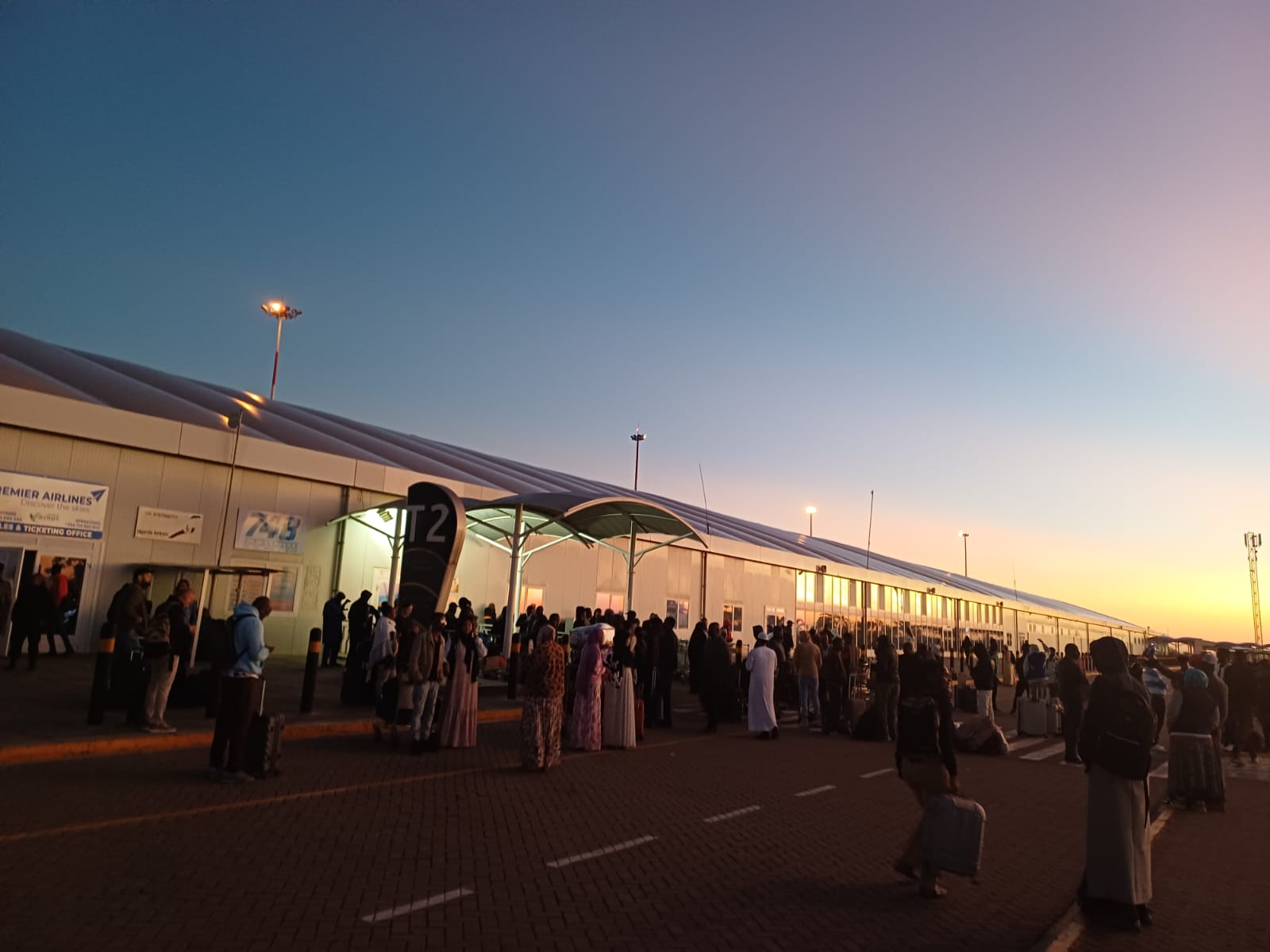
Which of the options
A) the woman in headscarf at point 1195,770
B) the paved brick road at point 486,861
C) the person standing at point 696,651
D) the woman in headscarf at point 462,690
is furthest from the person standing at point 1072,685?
the woman in headscarf at point 462,690

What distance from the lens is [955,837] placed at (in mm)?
6176

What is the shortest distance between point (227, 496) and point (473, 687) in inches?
434

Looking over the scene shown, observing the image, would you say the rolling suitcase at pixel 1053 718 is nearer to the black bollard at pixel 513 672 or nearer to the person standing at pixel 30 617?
the black bollard at pixel 513 672

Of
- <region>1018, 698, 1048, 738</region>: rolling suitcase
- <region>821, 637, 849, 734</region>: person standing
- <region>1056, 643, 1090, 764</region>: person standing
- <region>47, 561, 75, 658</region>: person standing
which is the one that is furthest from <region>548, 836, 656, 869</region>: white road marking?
<region>47, 561, 75, 658</region>: person standing

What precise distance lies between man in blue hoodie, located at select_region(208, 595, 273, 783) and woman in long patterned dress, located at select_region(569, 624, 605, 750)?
480 cm

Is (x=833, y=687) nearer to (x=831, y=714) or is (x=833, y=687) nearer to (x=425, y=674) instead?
(x=831, y=714)

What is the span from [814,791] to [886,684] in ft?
19.5

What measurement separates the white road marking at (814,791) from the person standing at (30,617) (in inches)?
526

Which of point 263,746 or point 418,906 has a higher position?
point 263,746

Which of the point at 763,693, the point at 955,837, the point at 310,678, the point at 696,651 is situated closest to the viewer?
the point at 955,837

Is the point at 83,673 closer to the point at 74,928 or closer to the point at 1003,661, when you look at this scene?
the point at 74,928

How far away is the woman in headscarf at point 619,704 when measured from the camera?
13.1m

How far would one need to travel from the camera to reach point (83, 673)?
51.1 ft

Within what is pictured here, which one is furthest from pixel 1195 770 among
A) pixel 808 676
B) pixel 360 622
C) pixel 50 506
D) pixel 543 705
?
pixel 50 506
